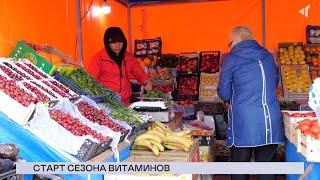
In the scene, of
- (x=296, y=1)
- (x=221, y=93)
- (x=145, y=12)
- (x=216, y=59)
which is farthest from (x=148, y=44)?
(x=221, y=93)

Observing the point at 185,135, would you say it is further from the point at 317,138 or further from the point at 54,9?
the point at 54,9

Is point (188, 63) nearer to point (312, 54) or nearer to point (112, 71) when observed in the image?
point (312, 54)

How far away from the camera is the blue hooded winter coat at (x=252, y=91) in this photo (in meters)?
4.54

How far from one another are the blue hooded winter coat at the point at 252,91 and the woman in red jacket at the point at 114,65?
56.6 inches

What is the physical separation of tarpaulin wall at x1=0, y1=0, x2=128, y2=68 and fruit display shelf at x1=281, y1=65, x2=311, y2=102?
3.47 meters

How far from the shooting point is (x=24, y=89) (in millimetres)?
3432

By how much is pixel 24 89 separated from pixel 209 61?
5.94 metres

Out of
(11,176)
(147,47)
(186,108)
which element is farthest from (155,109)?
(147,47)

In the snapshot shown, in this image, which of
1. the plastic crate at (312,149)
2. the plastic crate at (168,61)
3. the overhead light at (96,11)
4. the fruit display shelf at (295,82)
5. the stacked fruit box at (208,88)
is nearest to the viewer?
the plastic crate at (312,149)

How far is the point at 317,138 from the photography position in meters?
3.62

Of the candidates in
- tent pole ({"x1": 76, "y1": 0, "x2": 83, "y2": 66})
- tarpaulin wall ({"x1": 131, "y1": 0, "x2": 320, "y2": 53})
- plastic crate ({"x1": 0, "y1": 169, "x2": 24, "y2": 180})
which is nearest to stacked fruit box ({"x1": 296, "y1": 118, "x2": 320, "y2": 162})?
plastic crate ({"x1": 0, "y1": 169, "x2": 24, "y2": 180})

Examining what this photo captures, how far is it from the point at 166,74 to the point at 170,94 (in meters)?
0.51

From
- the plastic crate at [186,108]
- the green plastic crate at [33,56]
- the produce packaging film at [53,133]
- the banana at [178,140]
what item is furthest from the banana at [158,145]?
the plastic crate at [186,108]

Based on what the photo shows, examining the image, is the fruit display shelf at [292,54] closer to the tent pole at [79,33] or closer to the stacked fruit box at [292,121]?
the stacked fruit box at [292,121]
